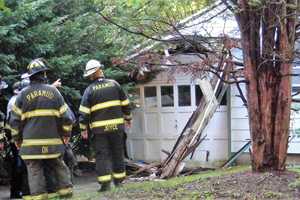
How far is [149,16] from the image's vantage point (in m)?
7.39

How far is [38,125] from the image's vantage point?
7.41m

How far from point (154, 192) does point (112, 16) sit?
2814 millimetres

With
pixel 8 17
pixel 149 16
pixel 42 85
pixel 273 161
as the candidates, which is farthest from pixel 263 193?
pixel 8 17

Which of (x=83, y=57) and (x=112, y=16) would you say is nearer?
(x=112, y=16)

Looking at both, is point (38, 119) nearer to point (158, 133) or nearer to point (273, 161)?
point (273, 161)

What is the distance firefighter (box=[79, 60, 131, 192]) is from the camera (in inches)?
336

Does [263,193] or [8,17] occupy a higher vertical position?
[8,17]

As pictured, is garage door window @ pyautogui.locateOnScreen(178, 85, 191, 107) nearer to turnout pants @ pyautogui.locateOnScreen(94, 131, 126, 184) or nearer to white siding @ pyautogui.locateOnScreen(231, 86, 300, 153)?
white siding @ pyautogui.locateOnScreen(231, 86, 300, 153)

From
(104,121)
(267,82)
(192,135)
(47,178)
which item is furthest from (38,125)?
(192,135)

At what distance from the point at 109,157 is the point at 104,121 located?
566mm

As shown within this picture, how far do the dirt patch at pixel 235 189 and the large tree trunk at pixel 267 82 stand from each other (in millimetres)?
294

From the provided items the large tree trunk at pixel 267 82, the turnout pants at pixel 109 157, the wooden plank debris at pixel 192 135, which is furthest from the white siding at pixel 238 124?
the large tree trunk at pixel 267 82

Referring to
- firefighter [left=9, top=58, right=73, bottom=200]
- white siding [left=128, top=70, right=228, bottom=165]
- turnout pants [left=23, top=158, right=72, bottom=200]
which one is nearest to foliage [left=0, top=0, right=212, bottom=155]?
firefighter [left=9, top=58, right=73, bottom=200]

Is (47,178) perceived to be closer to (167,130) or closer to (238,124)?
(167,130)
